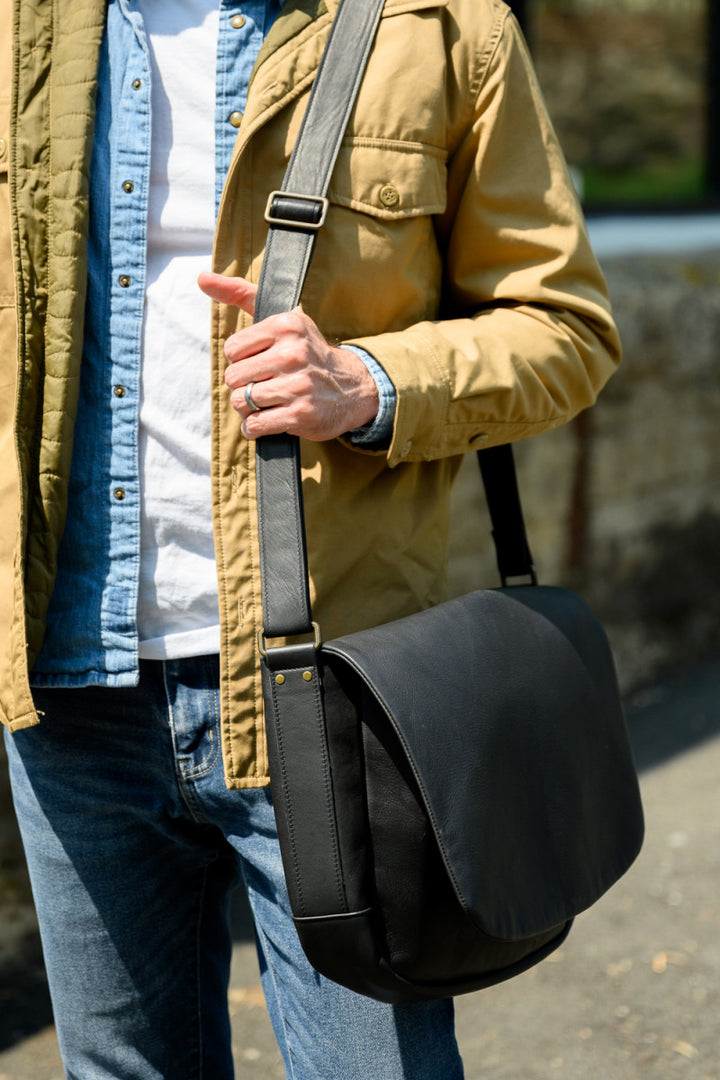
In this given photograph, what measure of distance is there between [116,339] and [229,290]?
0.19 meters

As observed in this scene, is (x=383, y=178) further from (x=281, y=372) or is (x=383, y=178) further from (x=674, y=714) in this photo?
(x=674, y=714)

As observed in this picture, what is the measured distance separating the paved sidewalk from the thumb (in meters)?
1.91

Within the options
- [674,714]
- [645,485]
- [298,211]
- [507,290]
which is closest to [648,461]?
[645,485]

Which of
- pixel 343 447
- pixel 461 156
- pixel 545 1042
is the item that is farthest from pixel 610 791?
pixel 545 1042

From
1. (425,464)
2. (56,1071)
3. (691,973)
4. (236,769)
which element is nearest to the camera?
(236,769)

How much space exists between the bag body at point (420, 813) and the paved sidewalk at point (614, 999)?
1454mm

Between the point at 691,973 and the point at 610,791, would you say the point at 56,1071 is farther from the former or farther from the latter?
the point at 610,791

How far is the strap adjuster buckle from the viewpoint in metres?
1.33

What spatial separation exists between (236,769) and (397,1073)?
0.39 metres

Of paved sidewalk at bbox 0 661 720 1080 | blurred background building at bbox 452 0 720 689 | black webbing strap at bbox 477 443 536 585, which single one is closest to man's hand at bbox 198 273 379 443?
black webbing strap at bbox 477 443 536 585

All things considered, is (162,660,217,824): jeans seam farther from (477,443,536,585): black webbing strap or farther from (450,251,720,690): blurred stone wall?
(450,251,720,690): blurred stone wall

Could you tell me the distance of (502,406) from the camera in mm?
1474

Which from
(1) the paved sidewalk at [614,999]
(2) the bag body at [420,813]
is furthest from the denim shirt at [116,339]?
(1) the paved sidewalk at [614,999]

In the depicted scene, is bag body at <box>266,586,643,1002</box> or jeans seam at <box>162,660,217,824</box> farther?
jeans seam at <box>162,660,217,824</box>
